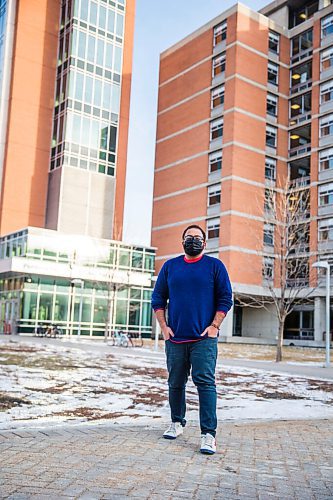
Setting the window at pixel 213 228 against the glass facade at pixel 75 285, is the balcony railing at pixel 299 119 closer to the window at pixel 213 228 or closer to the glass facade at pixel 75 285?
the window at pixel 213 228

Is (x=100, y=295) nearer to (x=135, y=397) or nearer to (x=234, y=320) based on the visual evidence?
(x=234, y=320)

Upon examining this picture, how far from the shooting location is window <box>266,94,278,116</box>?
5083cm

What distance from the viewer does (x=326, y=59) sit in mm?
48781

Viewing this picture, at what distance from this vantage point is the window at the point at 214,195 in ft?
157

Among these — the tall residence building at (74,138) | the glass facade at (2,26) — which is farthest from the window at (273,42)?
the glass facade at (2,26)

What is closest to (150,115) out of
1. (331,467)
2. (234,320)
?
(234,320)

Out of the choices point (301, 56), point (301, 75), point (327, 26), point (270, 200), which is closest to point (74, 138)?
point (270, 200)

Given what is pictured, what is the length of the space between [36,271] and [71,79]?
1761 centimetres

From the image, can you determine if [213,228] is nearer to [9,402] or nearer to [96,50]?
[96,50]

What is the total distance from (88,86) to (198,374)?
44.7 metres

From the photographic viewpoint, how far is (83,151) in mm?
45844

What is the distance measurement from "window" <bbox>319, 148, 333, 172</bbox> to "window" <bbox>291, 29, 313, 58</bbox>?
10.7 meters

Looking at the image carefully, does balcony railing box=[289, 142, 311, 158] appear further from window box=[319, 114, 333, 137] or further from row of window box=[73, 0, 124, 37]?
row of window box=[73, 0, 124, 37]

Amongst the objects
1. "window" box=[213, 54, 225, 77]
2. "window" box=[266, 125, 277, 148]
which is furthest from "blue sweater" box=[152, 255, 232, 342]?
"window" box=[213, 54, 225, 77]
